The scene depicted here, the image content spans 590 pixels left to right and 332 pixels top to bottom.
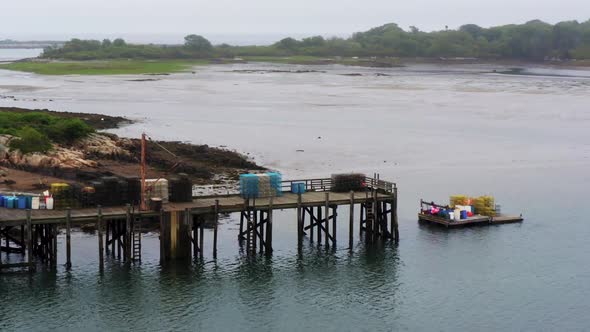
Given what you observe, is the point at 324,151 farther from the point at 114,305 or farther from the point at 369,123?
the point at 114,305

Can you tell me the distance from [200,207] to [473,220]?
1972 centimetres

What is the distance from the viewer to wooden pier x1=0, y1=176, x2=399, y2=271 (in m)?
49.9

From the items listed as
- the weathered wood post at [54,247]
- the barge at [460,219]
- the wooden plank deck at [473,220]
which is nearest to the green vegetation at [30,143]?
the weathered wood post at [54,247]

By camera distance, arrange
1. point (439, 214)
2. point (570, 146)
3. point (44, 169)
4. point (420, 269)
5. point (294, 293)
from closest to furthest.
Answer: point (294, 293) → point (420, 269) → point (439, 214) → point (44, 169) → point (570, 146)

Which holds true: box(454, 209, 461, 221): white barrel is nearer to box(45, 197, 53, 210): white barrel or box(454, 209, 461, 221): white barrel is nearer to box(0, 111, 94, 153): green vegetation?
box(45, 197, 53, 210): white barrel

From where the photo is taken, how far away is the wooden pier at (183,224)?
4991 centimetres

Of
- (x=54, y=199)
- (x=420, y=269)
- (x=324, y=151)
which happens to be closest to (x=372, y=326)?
(x=420, y=269)

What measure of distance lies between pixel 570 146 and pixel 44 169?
186ft

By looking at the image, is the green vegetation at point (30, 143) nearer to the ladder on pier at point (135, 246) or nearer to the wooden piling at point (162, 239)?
the ladder on pier at point (135, 246)

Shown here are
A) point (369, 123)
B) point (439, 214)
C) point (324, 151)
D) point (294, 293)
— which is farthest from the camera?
point (369, 123)

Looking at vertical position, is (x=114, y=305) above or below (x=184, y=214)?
below

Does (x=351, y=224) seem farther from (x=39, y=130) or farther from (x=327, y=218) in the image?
(x=39, y=130)

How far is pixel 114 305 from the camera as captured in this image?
46.2 meters

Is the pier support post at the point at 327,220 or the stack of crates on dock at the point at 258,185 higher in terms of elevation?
the stack of crates on dock at the point at 258,185
